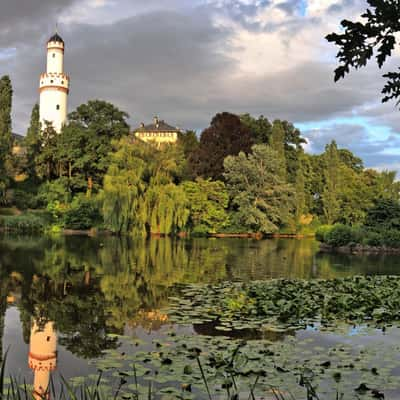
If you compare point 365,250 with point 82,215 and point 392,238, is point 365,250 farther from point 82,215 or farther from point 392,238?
point 82,215

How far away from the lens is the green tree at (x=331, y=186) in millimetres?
43125

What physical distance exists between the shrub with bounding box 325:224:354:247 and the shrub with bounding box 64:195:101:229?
15.6m

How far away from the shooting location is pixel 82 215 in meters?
33.2

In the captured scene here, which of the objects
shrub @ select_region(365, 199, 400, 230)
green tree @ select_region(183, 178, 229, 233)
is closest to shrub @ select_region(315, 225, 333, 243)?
shrub @ select_region(365, 199, 400, 230)

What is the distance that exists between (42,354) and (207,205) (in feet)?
98.4

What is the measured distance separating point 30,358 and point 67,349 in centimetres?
49

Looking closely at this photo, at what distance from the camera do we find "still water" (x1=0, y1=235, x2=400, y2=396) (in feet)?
18.6

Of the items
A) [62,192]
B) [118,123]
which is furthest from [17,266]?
[118,123]

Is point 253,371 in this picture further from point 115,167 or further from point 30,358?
point 115,167

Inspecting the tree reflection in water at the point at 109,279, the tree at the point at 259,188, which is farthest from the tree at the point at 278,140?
the tree reflection in water at the point at 109,279

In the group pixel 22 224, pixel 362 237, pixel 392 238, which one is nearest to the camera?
pixel 392 238

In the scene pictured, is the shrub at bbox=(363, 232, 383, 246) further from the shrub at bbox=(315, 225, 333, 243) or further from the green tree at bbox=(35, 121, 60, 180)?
the green tree at bbox=(35, 121, 60, 180)

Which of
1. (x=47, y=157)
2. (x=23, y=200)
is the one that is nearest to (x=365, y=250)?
(x=23, y=200)

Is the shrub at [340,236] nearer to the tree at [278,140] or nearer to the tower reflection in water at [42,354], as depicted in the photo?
the tower reflection in water at [42,354]
